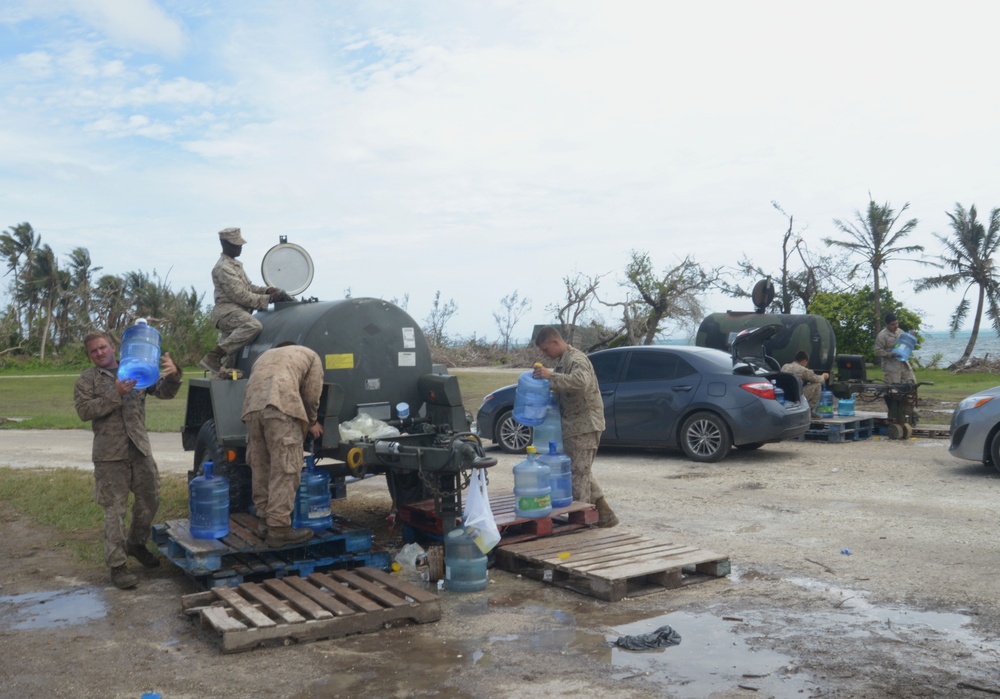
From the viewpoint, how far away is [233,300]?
8898 mm

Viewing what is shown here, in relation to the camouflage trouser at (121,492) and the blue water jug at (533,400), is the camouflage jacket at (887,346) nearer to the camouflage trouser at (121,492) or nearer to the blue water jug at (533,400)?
the blue water jug at (533,400)

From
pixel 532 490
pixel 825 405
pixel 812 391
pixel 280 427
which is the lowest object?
pixel 532 490

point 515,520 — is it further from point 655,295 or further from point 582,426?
point 655,295

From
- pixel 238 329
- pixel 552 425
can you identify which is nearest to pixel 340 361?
pixel 238 329

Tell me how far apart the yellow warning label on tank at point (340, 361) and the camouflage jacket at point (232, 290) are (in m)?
1.31

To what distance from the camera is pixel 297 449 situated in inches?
274

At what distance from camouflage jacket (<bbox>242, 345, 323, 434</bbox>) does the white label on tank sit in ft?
4.67

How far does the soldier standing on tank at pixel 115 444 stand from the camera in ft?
23.1

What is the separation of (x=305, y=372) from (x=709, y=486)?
5.75m

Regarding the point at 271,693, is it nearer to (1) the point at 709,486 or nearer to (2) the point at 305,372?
(2) the point at 305,372

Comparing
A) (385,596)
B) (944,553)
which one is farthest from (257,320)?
(944,553)

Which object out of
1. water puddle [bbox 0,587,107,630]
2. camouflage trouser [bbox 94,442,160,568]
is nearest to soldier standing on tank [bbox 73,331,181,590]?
camouflage trouser [bbox 94,442,160,568]

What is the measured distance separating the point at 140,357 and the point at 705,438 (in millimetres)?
8222

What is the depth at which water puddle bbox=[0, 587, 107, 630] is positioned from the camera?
6.27 meters
